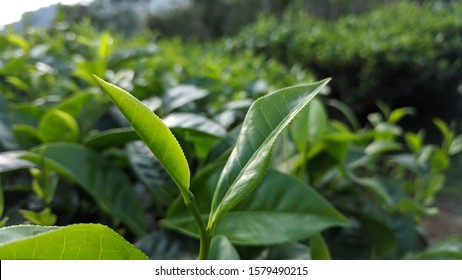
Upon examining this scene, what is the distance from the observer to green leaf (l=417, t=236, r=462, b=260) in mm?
688

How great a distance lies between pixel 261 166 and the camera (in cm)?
37

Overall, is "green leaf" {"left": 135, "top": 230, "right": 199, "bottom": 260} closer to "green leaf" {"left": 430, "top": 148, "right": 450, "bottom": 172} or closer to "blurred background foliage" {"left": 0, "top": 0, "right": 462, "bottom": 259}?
"blurred background foliage" {"left": 0, "top": 0, "right": 462, "bottom": 259}

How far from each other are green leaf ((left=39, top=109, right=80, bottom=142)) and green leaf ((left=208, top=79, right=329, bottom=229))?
16.3 inches

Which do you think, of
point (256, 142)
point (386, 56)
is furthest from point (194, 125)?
point (386, 56)

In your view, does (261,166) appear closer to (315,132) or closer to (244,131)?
(244,131)

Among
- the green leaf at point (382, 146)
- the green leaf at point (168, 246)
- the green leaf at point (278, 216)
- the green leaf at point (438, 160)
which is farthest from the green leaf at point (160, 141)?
the green leaf at point (438, 160)

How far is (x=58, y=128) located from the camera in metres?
0.76

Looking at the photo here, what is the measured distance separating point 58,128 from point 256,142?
45cm

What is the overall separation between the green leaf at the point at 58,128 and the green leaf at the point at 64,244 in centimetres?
42

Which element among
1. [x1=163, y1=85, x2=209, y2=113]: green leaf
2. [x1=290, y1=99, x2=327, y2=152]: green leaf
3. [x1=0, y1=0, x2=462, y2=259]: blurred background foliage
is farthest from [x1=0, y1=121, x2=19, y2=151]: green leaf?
[x1=290, y1=99, x2=327, y2=152]: green leaf

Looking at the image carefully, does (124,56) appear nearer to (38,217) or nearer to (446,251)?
(38,217)

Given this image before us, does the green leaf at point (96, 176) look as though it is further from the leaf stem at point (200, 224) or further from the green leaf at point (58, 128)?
the leaf stem at point (200, 224)
